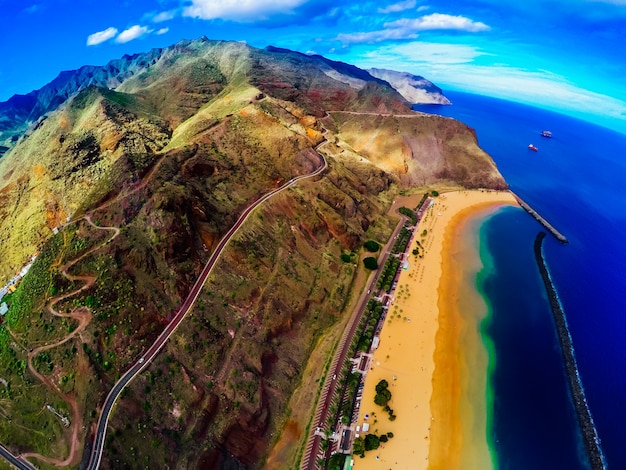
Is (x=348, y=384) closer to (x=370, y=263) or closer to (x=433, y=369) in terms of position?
(x=433, y=369)

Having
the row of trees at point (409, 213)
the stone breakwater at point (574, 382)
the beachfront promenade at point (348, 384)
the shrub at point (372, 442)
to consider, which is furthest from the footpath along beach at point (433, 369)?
the stone breakwater at point (574, 382)

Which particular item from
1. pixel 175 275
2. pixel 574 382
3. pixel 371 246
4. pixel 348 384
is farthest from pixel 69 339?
pixel 574 382

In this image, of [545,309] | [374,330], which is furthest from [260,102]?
[545,309]

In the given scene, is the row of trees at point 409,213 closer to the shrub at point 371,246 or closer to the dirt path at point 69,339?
the shrub at point 371,246

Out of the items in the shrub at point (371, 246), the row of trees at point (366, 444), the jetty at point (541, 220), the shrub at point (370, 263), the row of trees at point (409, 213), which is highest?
the jetty at point (541, 220)

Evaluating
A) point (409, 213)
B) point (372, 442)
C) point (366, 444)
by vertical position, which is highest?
point (409, 213)

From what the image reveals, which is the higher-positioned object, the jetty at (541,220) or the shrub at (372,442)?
the jetty at (541,220)

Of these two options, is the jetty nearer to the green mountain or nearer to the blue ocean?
the blue ocean
